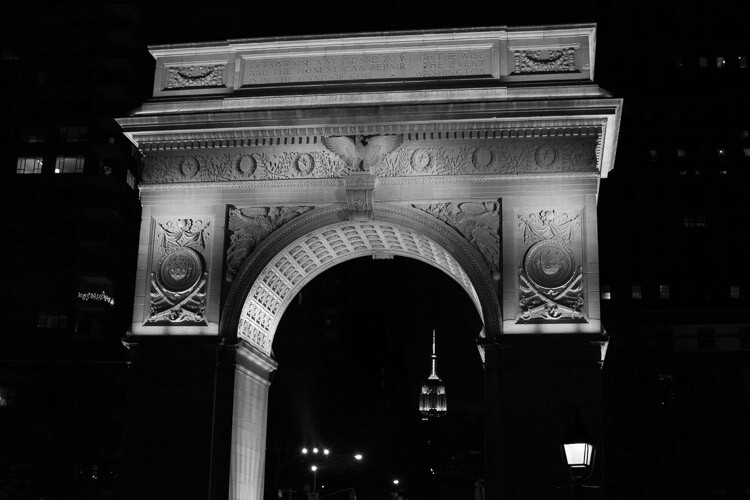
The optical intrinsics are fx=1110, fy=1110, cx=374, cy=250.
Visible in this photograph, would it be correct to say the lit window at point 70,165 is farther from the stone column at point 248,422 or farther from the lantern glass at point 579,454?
the lantern glass at point 579,454

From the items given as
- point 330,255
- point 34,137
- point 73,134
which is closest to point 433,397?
point 73,134

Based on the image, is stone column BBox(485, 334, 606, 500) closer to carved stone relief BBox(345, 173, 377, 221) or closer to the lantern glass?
carved stone relief BBox(345, 173, 377, 221)

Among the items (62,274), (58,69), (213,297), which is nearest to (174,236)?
(213,297)

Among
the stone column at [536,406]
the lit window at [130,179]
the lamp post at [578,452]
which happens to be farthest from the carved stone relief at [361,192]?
the lit window at [130,179]

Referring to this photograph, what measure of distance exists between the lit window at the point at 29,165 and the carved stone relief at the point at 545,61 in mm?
47942

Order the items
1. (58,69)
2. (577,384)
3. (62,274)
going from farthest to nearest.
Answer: (58,69) → (62,274) → (577,384)

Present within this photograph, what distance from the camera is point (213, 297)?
1078 inches

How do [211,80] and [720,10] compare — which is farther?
[720,10]

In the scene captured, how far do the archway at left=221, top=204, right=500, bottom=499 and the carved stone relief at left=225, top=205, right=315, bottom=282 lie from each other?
0.21 metres

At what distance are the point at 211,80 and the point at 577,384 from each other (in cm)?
1225

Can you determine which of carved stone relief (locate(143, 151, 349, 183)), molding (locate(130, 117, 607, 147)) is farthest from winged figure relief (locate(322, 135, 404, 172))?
carved stone relief (locate(143, 151, 349, 183))

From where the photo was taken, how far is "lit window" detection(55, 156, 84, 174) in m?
68.9

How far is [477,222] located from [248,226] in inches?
226

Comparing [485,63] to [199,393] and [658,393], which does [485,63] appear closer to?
[199,393]
